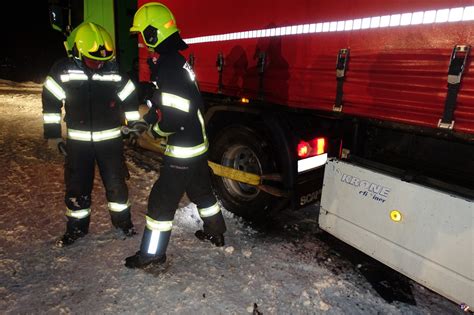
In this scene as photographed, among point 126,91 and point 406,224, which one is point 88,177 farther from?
point 406,224

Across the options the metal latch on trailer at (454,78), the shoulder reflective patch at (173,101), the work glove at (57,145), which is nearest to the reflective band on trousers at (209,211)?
the shoulder reflective patch at (173,101)

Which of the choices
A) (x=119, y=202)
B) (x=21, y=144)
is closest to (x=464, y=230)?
(x=119, y=202)

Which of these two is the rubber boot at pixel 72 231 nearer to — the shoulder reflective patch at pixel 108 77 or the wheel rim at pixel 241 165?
the shoulder reflective patch at pixel 108 77

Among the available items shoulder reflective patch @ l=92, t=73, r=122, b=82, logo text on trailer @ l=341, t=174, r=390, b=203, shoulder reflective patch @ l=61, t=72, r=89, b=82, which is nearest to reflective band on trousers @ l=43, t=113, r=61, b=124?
shoulder reflective patch @ l=61, t=72, r=89, b=82

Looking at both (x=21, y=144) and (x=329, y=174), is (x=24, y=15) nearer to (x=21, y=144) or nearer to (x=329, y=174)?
(x=21, y=144)

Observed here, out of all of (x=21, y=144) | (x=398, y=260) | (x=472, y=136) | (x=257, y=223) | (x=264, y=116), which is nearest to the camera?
(x=472, y=136)

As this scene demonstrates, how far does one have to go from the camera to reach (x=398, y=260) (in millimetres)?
2547

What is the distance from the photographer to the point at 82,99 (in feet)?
9.98

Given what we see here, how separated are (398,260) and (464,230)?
0.56 metres

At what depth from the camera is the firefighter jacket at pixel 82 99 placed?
2.99m

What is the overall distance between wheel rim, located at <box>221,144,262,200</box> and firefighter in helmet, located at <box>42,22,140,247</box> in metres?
1.11

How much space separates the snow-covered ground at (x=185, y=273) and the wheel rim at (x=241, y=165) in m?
0.30

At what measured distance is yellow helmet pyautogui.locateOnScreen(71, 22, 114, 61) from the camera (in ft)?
9.52

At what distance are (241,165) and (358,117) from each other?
161cm
